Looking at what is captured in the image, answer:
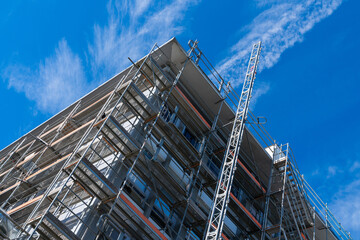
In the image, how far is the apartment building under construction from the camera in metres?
16.1

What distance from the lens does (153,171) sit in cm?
1862

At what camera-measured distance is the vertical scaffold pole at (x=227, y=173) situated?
1908cm

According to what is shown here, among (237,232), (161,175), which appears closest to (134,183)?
(161,175)

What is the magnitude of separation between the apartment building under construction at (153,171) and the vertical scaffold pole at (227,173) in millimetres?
206

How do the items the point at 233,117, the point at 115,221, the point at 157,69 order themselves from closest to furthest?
the point at 115,221 → the point at 157,69 → the point at 233,117

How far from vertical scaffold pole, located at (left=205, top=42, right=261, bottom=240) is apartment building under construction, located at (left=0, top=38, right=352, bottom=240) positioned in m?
0.21

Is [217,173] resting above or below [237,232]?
above

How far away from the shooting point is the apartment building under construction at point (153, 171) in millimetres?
16078

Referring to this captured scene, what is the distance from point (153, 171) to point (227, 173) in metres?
5.47

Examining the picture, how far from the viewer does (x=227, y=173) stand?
22656 millimetres

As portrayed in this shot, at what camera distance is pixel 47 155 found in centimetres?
2300

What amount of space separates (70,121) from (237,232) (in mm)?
11039

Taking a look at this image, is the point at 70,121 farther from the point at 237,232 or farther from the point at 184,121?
the point at 237,232

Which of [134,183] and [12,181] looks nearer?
[134,183]
